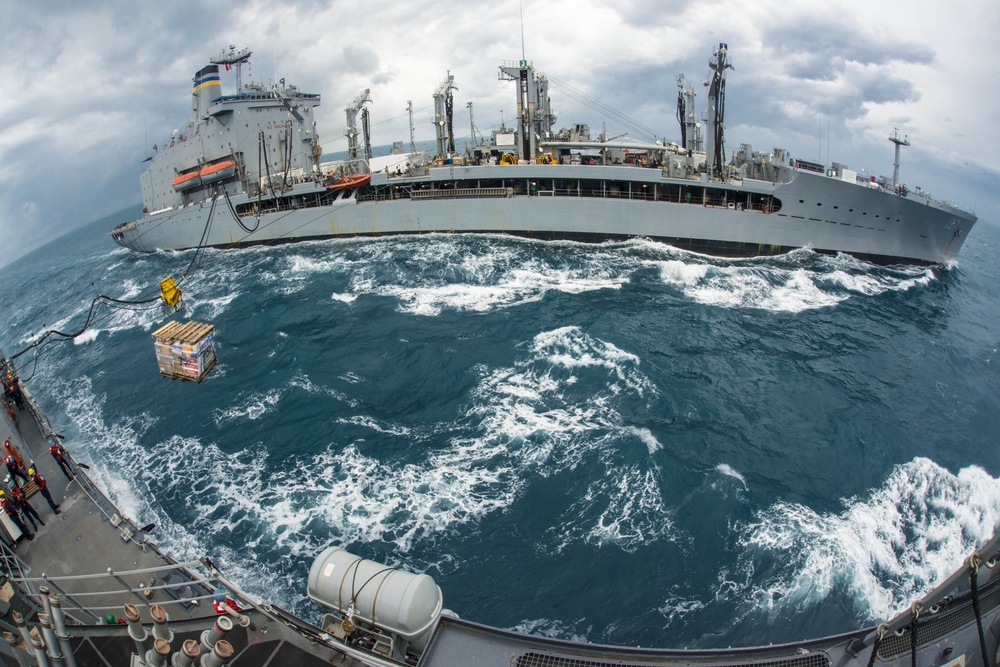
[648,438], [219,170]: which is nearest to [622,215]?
[648,438]

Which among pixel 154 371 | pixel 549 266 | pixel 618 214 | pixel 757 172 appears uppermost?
pixel 757 172

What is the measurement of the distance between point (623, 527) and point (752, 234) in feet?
89.5

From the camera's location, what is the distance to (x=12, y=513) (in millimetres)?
12914

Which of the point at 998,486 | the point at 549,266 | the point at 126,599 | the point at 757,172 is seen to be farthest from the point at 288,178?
the point at 998,486

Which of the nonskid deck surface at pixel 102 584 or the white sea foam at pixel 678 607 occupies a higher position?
the nonskid deck surface at pixel 102 584

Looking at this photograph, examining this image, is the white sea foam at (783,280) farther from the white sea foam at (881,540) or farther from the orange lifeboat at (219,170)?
the orange lifeboat at (219,170)

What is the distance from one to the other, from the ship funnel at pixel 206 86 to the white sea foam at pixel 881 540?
49.4 meters

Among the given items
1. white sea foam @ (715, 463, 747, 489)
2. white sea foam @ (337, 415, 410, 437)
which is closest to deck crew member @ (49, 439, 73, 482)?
white sea foam @ (337, 415, 410, 437)

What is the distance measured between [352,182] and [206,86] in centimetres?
1690

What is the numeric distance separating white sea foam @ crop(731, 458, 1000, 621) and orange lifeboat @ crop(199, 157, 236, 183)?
43915 mm

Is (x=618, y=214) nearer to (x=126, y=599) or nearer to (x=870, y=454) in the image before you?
(x=870, y=454)

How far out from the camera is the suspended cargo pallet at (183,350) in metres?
17.5

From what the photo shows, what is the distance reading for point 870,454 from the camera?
1744 centimetres

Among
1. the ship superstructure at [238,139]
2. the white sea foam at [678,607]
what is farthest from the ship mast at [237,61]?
the white sea foam at [678,607]
